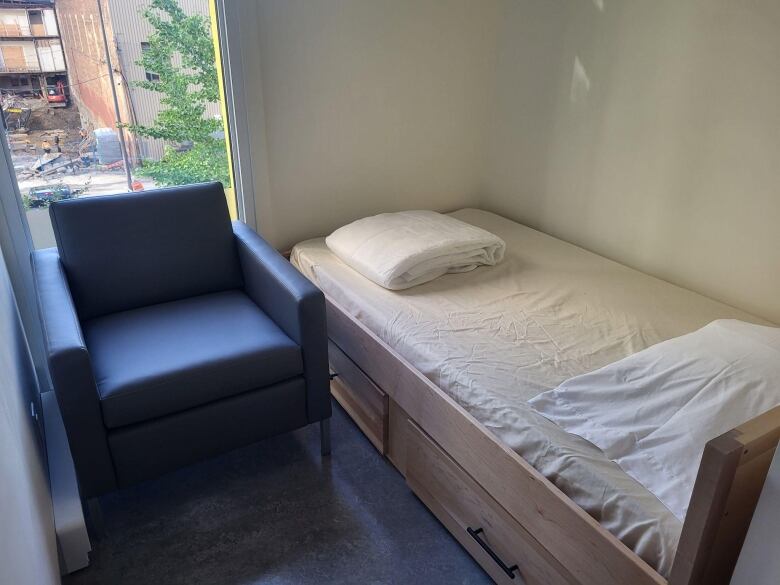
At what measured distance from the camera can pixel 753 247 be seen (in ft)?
6.42

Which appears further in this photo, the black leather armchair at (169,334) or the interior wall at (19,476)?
the black leather armchair at (169,334)

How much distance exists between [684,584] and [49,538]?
56.9 inches

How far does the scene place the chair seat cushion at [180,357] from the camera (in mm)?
1622

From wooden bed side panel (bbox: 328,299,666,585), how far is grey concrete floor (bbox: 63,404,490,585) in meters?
0.33

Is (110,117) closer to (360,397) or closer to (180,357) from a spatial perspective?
(180,357)

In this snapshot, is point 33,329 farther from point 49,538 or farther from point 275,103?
point 275,103

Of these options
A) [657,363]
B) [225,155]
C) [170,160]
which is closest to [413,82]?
[225,155]

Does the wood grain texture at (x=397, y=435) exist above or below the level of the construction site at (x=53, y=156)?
below

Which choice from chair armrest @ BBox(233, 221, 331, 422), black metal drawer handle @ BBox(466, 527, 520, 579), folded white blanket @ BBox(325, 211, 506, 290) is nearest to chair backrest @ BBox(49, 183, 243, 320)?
chair armrest @ BBox(233, 221, 331, 422)

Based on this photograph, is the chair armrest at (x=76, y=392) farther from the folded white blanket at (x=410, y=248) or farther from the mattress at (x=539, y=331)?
the folded white blanket at (x=410, y=248)

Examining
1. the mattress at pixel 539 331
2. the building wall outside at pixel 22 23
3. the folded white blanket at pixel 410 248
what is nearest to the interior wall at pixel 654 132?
the mattress at pixel 539 331

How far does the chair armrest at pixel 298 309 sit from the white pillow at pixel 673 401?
0.71 meters

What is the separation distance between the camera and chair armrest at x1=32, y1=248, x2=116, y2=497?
4.81 ft

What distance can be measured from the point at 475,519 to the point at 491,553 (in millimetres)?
100
